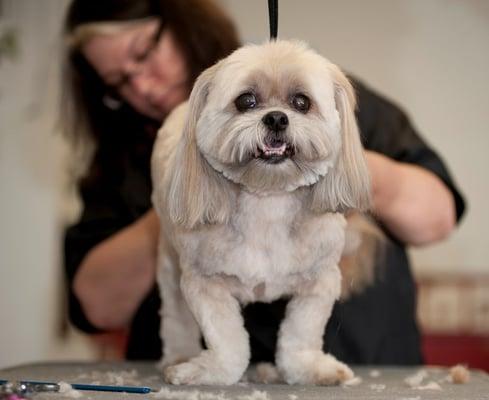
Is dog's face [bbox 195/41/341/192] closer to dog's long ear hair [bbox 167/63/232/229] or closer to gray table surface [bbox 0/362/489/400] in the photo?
dog's long ear hair [bbox 167/63/232/229]

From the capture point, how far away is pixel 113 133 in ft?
6.88

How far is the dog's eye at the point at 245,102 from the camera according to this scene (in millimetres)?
1046

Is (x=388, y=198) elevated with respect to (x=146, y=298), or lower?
elevated

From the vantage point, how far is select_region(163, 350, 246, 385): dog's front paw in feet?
3.76

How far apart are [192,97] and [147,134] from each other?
3.32 feet

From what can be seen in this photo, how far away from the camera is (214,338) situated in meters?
1.15

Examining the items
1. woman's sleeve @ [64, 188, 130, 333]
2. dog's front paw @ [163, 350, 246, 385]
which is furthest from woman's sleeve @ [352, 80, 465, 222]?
dog's front paw @ [163, 350, 246, 385]

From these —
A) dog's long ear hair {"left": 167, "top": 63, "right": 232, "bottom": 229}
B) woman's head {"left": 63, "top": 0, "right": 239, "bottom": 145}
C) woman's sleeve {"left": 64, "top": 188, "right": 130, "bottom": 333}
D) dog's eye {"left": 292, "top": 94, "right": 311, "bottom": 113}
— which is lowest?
woman's sleeve {"left": 64, "top": 188, "right": 130, "bottom": 333}

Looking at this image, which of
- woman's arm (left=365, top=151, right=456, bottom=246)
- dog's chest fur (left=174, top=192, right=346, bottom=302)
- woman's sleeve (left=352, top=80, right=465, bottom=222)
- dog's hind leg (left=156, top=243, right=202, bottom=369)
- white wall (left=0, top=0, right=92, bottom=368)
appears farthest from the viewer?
white wall (left=0, top=0, right=92, bottom=368)

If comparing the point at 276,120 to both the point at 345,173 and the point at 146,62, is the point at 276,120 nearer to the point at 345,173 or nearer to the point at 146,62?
the point at 345,173

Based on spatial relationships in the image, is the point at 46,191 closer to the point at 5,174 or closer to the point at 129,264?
the point at 5,174

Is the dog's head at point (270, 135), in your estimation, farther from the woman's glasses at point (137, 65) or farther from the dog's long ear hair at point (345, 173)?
the woman's glasses at point (137, 65)

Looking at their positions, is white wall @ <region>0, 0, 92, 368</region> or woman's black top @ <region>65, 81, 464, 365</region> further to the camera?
white wall @ <region>0, 0, 92, 368</region>

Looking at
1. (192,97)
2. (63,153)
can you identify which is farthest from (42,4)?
(192,97)
